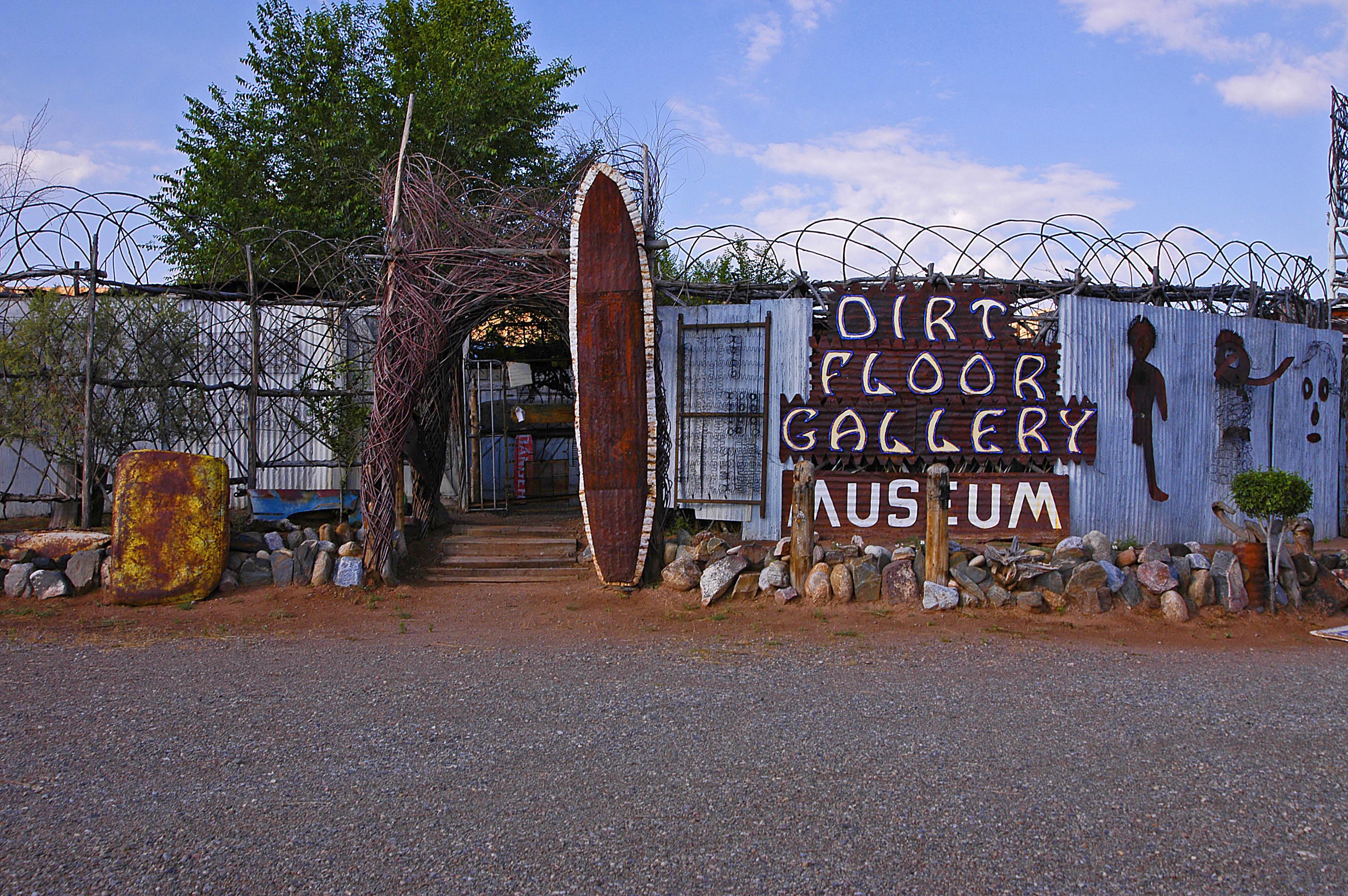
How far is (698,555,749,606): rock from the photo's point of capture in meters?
8.21

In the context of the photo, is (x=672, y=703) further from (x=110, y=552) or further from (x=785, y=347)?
(x=110, y=552)

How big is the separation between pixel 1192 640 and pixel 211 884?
7150 mm

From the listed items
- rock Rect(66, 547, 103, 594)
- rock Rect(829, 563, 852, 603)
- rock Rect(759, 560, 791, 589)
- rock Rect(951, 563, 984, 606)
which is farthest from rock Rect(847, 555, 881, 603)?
rock Rect(66, 547, 103, 594)

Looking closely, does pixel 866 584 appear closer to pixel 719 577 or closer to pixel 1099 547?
pixel 719 577

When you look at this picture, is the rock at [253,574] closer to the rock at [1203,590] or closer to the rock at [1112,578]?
the rock at [1112,578]

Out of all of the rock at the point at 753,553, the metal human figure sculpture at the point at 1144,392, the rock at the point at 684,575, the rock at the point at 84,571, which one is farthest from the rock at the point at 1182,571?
the rock at the point at 84,571

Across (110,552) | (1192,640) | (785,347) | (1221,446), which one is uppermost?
(785,347)

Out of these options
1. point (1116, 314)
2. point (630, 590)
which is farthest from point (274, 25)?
point (1116, 314)

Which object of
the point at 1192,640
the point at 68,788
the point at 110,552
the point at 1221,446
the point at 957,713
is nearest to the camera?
the point at 68,788

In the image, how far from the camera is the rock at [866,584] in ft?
26.4

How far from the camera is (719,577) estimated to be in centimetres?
826

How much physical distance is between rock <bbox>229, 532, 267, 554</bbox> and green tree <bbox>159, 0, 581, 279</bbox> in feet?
26.3

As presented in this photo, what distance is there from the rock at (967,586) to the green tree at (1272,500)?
2.46m

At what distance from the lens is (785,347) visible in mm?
9352
